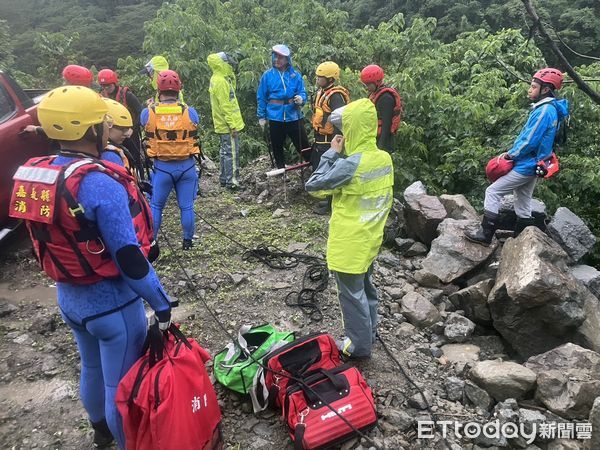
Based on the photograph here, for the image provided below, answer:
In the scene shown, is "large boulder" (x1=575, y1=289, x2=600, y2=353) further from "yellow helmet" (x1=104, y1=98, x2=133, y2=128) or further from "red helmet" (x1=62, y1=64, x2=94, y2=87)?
"red helmet" (x1=62, y1=64, x2=94, y2=87)

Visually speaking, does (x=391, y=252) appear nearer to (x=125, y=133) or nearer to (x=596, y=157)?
(x=125, y=133)

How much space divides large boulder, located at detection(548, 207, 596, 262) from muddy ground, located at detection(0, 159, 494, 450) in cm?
166

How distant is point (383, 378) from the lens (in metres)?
3.62

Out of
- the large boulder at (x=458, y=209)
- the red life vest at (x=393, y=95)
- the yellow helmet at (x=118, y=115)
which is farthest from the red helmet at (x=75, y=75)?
the large boulder at (x=458, y=209)

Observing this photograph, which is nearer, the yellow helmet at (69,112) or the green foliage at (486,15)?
the yellow helmet at (69,112)

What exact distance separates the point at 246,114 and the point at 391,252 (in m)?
5.91

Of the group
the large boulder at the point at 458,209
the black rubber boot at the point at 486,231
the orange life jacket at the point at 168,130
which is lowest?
the large boulder at the point at 458,209

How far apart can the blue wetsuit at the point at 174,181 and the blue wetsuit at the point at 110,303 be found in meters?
2.48

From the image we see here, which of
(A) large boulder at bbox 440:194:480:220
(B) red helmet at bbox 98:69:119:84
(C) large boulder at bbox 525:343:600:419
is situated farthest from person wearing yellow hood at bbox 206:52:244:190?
(C) large boulder at bbox 525:343:600:419

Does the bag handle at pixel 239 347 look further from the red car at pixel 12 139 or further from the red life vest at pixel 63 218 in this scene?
the red car at pixel 12 139

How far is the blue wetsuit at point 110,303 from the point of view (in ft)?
7.09

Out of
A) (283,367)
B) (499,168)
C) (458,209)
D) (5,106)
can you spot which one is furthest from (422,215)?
(5,106)

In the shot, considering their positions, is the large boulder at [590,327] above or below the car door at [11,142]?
below

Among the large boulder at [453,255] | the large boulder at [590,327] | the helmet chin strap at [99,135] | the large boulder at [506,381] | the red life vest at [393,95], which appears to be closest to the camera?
the helmet chin strap at [99,135]
